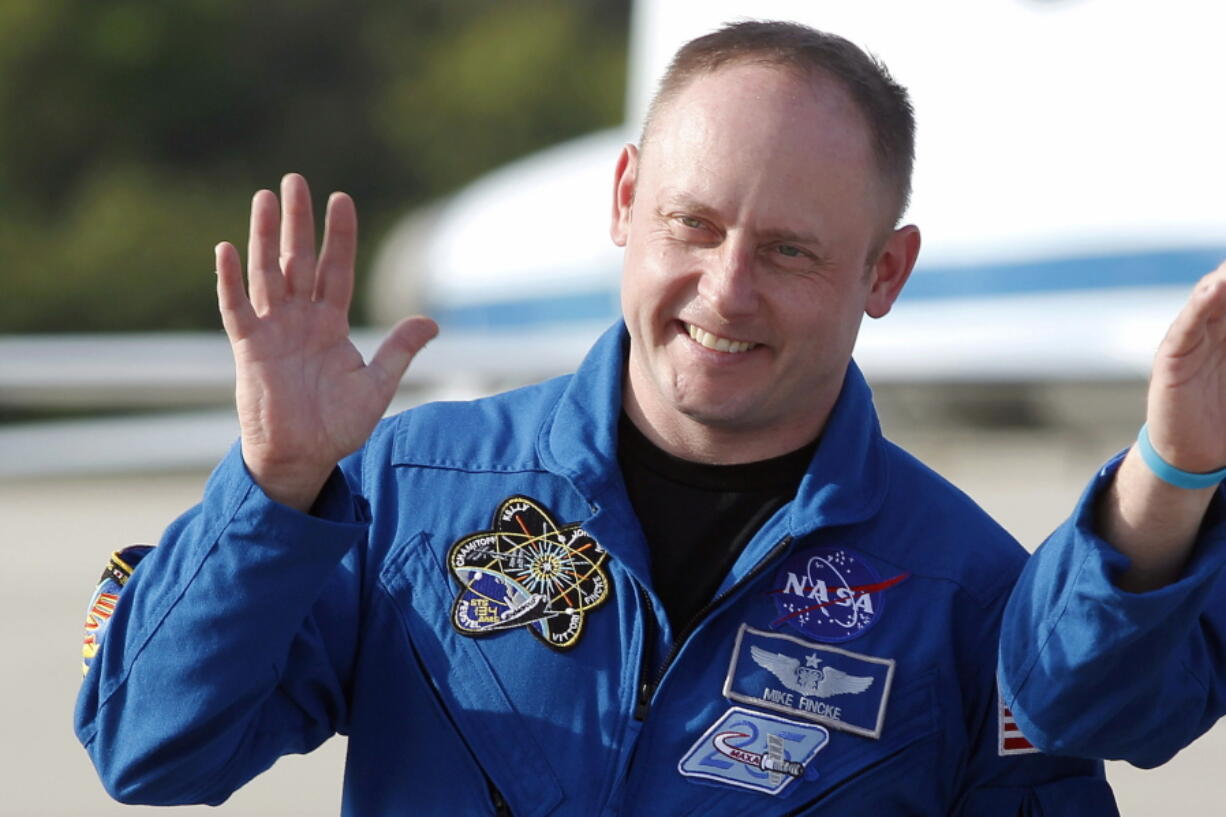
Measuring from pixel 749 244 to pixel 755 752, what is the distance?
0.66 meters

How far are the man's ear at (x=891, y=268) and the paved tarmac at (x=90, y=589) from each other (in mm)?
2917

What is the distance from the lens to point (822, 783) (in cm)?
250

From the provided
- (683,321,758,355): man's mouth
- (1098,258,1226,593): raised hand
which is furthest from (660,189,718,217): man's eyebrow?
(1098,258,1226,593): raised hand

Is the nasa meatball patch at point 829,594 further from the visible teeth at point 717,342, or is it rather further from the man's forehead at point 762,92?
the man's forehead at point 762,92

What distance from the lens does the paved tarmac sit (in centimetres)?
545

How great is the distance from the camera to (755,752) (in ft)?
8.21

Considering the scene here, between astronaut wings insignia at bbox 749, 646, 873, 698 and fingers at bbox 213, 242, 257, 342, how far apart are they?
30.4 inches

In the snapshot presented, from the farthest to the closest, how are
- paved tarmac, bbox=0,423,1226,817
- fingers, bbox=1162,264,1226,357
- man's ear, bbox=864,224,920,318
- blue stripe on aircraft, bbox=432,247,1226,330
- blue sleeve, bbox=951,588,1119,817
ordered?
blue stripe on aircraft, bbox=432,247,1226,330
paved tarmac, bbox=0,423,1226,817
man's ear, bbox=864,224,920,318
blue sleeve, bbox=951,588,1119,817
fingers, bbox=1162,264,1226,357

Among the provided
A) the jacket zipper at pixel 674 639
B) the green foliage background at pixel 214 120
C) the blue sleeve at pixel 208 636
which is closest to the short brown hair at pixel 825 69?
the jacket zipper at pixel 674 639

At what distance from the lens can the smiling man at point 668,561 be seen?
7.95ft

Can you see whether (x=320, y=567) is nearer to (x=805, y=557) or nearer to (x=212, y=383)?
(x=805, y=557)

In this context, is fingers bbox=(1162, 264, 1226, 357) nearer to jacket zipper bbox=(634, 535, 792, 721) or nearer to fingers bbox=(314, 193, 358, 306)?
jacket zipper bbox=(634, 535, 792, 721)

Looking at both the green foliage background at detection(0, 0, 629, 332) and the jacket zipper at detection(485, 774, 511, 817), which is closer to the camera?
the jacket zipper at detection(485, 774, 511, 817)

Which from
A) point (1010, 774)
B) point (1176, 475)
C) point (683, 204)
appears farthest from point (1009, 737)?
point (683, 204)
